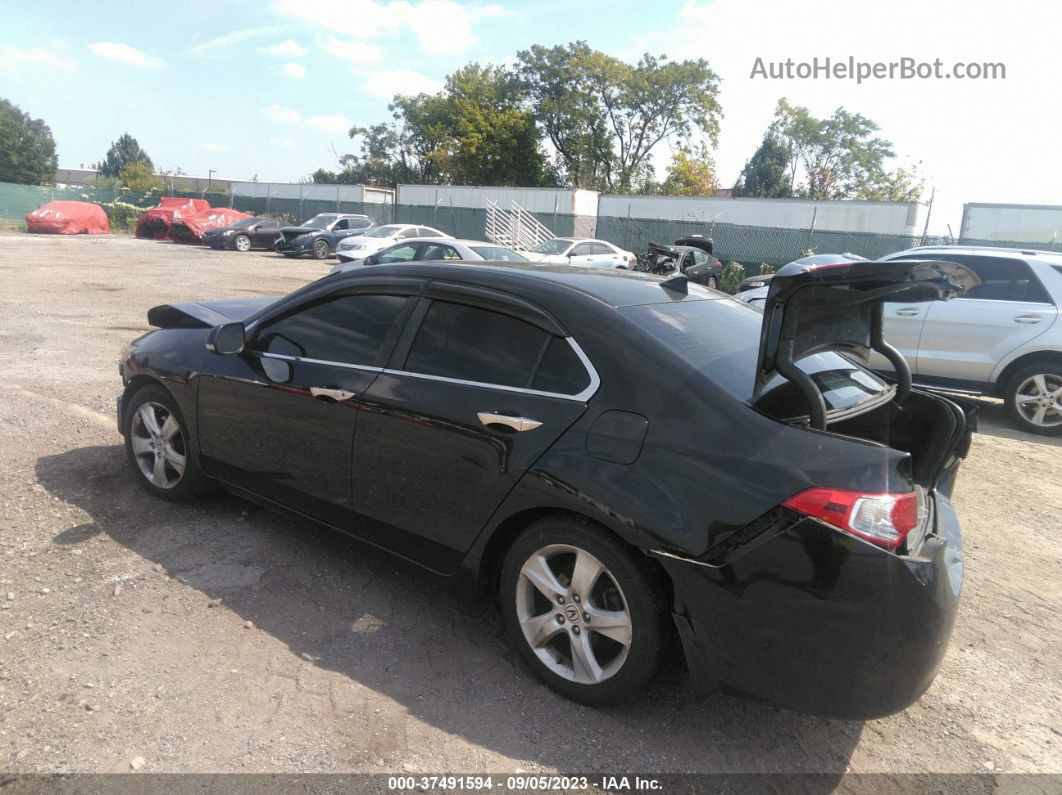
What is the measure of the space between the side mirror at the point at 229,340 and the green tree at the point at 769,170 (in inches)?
2414

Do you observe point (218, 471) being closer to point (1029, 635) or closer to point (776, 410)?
point (776, 410)

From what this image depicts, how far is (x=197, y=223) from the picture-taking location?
30250 mm

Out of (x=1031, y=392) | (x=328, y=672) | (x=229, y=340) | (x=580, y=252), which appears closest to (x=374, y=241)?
(x=580, y=252)

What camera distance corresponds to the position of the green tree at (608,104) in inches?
2064

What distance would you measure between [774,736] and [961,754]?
0.67m

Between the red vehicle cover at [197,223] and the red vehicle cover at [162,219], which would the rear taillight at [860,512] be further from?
the red vehicle cover at [162,219]

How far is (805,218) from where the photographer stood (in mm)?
27344

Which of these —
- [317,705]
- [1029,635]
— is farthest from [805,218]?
[317,705]

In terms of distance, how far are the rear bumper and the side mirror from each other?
262cm

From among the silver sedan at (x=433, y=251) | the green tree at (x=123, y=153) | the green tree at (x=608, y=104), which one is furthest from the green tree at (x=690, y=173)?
the green tree at (x=123, y=153)

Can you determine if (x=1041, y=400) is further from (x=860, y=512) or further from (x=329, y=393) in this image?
(x=329, y=393)

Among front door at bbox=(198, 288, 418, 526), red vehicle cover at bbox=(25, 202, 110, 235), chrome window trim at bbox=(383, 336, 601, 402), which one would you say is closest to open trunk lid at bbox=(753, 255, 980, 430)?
chrome window trim at bbox=(383, 336, 601, 402)

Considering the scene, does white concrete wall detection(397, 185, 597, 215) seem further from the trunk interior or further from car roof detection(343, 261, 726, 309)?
the trunk interior

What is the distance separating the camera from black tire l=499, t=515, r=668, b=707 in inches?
99.7
